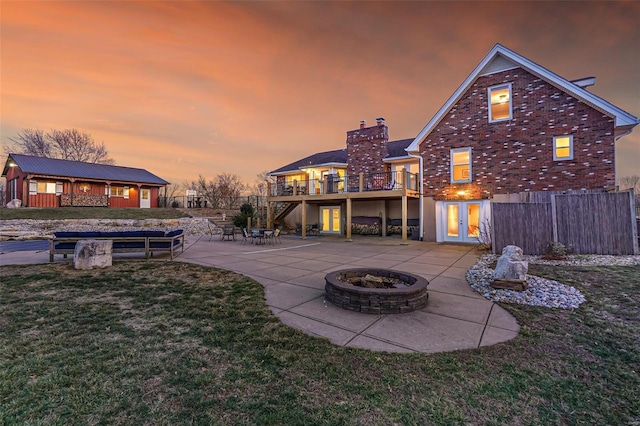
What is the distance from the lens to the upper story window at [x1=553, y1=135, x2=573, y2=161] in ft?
39.1

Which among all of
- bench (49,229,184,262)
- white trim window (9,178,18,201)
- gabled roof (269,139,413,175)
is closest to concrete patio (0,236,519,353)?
bench (49,229,184,262)

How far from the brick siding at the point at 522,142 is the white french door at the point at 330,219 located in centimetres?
724

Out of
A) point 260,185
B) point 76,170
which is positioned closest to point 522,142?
point 76,170

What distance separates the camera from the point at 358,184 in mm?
17953

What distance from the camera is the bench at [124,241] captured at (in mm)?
8289

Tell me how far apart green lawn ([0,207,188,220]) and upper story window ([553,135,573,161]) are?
25222 mm

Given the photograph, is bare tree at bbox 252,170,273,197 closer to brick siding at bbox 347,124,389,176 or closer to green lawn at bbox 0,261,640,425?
brick siding at bbox 347,124,389,176

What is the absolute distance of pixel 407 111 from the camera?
67.4ft

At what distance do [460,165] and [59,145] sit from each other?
1781 inches

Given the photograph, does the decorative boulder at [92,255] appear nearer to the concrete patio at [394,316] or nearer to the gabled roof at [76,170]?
the concrete patio at [394,316]

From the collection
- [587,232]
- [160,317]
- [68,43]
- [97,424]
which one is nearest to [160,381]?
[97,424]

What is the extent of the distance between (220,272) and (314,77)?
544 inches

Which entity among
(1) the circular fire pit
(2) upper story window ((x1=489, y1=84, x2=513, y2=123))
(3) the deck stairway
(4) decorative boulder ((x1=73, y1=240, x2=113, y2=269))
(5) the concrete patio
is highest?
(2) upper story window ((x1=489, y1=84, x2=513, y2=123))

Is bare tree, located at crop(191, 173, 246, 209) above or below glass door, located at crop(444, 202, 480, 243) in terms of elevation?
above
